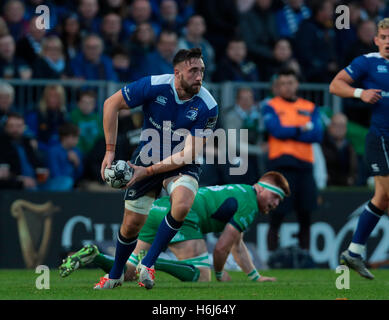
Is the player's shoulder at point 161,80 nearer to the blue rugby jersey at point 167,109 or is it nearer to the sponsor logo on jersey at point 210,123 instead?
the blue rugby jersey at point 167,109

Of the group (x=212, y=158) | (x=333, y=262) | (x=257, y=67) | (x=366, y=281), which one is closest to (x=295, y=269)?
(x=333, y=262)

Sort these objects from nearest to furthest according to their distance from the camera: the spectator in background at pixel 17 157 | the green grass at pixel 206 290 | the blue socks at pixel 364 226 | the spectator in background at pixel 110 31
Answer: the green grass at pixel 206 290 → the blue socks at pixel 364 226 → the spectator in background at pixel 17 157 → the spectator in background at pixel 110 31

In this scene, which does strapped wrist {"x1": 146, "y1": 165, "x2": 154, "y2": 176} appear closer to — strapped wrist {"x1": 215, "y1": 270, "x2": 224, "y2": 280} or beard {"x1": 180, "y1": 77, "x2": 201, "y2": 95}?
beard {"x1": 180, "y1": 77, "x2": 201, "y2": 95}

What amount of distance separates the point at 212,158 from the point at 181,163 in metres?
5.53

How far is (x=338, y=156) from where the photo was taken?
1514 centimetres

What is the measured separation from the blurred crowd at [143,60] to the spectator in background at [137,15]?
0.7 inches

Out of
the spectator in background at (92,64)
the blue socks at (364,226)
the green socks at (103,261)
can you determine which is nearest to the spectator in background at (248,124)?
the spectator in background at (92,64)

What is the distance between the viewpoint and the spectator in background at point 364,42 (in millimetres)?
16734

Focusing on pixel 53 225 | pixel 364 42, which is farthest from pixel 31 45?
pixel 364 42

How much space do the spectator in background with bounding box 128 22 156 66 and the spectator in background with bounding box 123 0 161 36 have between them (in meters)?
0.34

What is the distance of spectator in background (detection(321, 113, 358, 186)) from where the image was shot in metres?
15.1

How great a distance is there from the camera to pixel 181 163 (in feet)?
28.5

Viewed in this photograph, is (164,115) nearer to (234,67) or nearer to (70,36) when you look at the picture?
(70,36)

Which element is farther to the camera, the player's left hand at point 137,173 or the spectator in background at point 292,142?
the spectator in background at point 292,142
